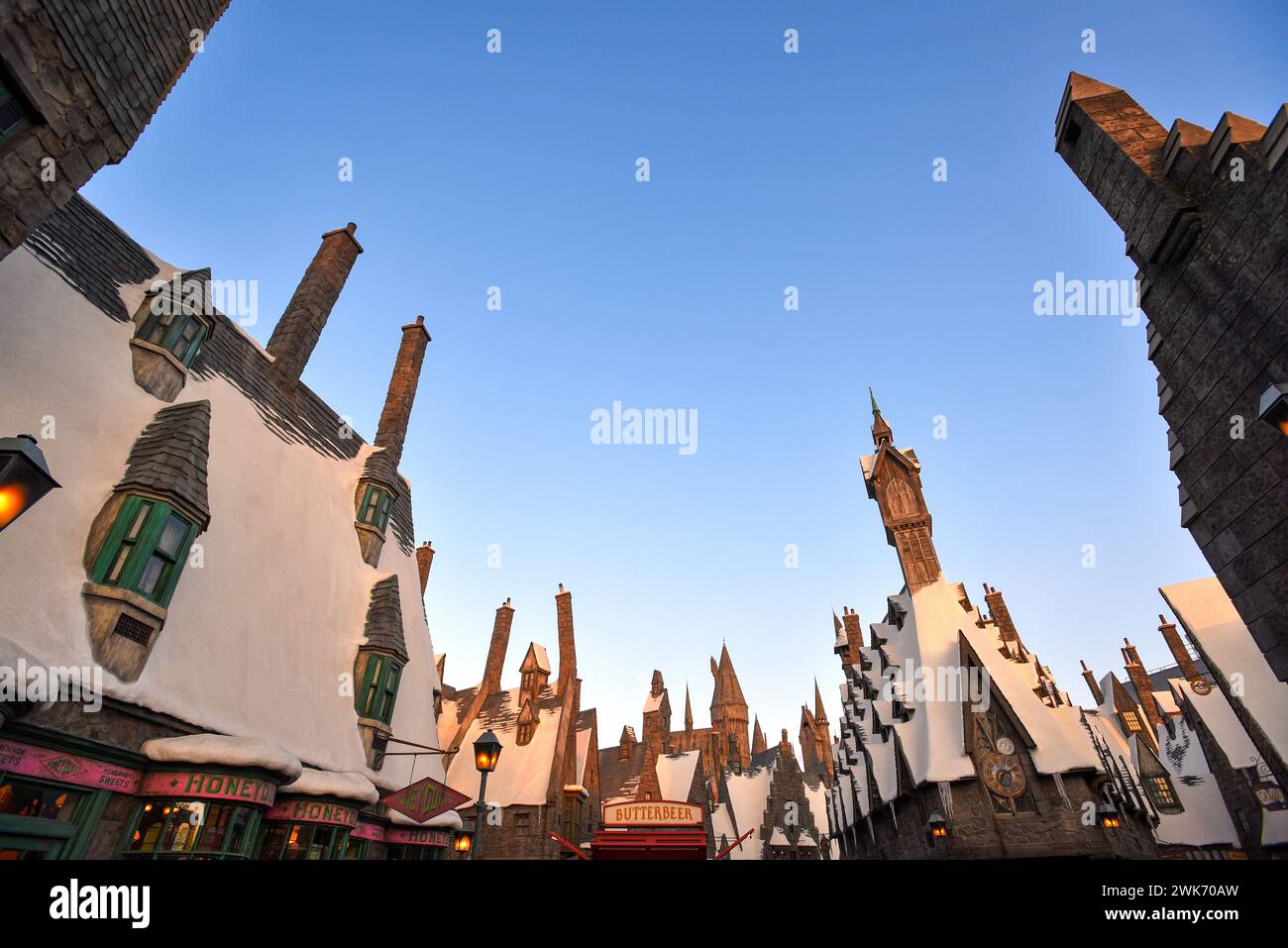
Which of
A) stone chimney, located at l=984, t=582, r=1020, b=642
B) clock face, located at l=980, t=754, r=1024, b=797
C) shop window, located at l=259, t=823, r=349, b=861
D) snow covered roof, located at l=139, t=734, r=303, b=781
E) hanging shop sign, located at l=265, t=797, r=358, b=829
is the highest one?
stone chimney, located at l=984, t=582, r=1020, b=642

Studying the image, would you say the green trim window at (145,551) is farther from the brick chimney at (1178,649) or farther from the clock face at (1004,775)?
the brick chimney at (1178,649)

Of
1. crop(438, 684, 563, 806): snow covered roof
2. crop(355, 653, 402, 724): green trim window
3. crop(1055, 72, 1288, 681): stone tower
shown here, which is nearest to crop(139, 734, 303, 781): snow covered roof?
crop(355, 653, 402, 724): green trim window

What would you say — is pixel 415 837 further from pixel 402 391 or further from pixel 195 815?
pixel 402 391

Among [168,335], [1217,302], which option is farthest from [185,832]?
[1217,302]

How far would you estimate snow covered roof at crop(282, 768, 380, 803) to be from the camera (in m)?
10.1

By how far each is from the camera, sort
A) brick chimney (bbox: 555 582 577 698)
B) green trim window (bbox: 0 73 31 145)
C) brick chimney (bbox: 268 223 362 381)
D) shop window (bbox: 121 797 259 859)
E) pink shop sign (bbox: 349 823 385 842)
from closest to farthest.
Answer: green trim window (bbox: 0 73 31 145), shop window (bbox: 121 797 259 859), pink shop sign (bbox: 349 823 385 842), brick chimney (bbox: 268 223 362 381), brick chimney (bbox: 555 582 577 698)

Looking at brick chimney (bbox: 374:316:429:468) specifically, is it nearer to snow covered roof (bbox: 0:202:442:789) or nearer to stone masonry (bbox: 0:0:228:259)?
snow covered roof (bbox: 0:202:442:789)

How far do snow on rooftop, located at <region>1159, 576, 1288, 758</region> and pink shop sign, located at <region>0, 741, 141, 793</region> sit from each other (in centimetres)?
3201

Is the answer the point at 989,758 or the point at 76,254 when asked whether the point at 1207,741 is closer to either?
the point at 989,758

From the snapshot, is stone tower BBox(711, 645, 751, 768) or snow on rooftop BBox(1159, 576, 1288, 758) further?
stone tower BBox(711, 645, 751, 768)
